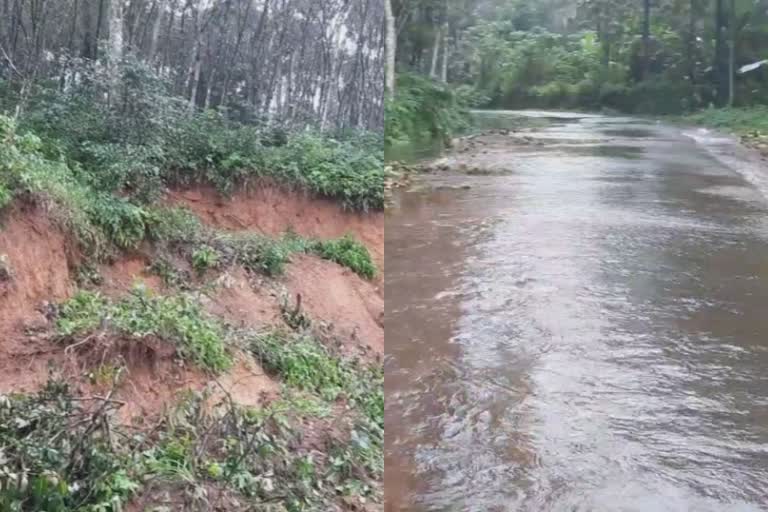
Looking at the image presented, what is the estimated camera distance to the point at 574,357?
3.03m

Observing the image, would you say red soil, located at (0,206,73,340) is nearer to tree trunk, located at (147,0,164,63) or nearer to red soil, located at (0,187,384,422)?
red soil, located at (0,187,384,422)

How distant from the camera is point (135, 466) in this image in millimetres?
1966

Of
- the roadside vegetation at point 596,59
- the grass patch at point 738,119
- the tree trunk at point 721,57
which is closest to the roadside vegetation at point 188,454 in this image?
the roadside vegetation at point 596,59

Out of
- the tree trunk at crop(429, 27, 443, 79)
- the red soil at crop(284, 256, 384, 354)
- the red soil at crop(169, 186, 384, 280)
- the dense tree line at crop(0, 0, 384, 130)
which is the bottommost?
the red soil at crop(284, 256, 384, 354)

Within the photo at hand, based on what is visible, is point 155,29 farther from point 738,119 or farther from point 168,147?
point 738,119

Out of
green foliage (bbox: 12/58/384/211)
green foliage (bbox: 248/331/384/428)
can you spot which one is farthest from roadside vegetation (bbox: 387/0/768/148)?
green foliage (bbox: 248/331/384/428)

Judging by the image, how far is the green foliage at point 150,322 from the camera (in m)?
2.47

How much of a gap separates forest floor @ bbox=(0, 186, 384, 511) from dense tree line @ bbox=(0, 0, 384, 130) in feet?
3.63

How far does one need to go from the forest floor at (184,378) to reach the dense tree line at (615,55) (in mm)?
7031

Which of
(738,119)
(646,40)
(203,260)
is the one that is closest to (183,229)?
(203,260)

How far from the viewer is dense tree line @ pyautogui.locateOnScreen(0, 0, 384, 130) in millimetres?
3875

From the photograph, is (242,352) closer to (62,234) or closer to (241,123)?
(62,234)

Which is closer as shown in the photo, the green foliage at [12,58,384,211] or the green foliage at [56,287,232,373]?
the green foliage at [56,287,232,373]

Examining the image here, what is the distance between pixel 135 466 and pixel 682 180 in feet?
23.8
